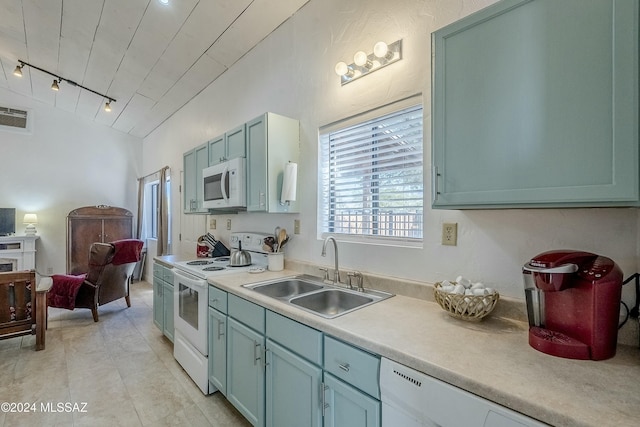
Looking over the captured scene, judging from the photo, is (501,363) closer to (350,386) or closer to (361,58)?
(350,386)

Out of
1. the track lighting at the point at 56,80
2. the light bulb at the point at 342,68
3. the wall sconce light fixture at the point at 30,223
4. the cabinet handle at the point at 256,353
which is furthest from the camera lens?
the wall sconce light fixture at the point at 30,223

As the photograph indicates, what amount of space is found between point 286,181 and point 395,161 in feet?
2.75

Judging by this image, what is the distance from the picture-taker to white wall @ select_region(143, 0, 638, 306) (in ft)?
3.86

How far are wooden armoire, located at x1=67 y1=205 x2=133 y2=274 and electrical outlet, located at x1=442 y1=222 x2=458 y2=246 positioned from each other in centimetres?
617

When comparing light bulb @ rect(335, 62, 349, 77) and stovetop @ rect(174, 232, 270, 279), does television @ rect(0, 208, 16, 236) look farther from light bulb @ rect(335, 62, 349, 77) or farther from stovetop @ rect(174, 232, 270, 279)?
light bulb @ rect(335, 62, 349, 77)

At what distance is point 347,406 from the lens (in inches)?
46.1

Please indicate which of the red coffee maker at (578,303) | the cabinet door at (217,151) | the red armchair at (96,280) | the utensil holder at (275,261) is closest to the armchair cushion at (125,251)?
A: the red armchair at (96,280)

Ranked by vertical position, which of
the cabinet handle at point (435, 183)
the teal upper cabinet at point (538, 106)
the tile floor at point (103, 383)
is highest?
the teal upper cabinet at point (538, 106)

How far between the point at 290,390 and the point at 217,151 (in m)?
2.23

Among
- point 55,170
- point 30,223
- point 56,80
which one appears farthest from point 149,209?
point 56,80

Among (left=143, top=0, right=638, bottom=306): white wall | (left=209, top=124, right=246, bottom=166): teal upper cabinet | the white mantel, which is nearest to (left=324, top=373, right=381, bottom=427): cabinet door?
(left=143, top=0, right=638, bottom=306): white wall

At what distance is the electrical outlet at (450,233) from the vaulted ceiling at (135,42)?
82.1 inches

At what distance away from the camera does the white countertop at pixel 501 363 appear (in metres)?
0.71

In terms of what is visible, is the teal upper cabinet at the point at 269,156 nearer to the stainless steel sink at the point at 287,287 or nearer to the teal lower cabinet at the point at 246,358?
the stainless steel sink at the point at 287,287
